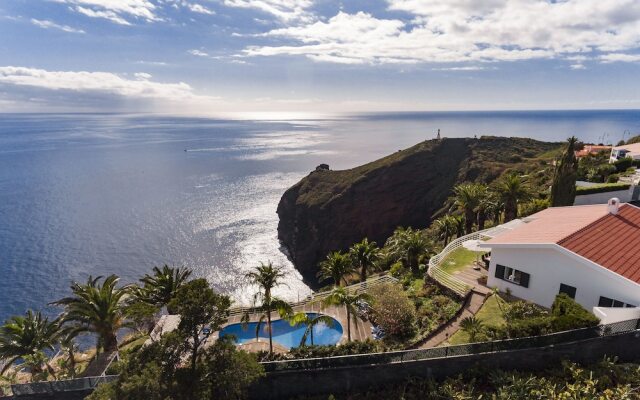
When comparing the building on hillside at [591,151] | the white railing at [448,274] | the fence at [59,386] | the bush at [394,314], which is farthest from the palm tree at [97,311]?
the building on hillside at [591,151]

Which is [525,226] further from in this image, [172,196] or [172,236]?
[172,196]

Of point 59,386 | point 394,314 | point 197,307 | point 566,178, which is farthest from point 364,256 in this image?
point 59,386

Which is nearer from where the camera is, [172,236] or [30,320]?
[30,320]

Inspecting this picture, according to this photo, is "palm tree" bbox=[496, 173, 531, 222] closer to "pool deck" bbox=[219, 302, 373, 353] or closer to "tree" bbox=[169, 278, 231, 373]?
"pool deck" bbox=[219, 302, 373, 353]

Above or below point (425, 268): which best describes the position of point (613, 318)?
above

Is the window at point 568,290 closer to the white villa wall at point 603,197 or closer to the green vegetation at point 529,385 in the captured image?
the green vegetation at point 529,385

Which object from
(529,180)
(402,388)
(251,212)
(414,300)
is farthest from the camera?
(251,212)

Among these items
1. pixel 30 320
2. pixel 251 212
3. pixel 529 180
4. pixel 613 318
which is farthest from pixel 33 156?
pixel 613 318
